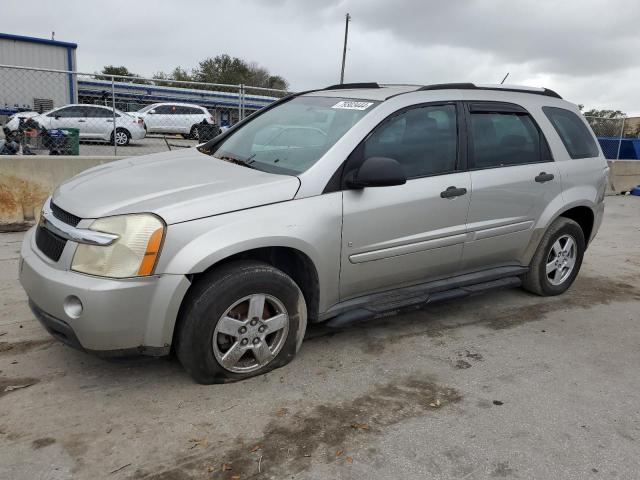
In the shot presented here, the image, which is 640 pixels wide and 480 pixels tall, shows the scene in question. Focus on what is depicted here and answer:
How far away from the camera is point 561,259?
5.00 metres

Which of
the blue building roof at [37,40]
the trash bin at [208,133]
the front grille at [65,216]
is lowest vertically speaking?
the front grille at [65,216]

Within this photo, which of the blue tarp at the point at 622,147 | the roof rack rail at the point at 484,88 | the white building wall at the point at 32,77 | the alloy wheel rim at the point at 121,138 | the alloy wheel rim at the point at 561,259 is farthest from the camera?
the blue tarp at the point at 622,147

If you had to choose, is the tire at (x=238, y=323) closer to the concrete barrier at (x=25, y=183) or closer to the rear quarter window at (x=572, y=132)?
the rear quarter window at (x=572, y=132)

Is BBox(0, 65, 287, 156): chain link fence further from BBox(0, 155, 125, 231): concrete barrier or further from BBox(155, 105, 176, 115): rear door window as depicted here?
BBox(0, 155, 125, 231): concrete barrier

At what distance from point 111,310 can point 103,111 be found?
1396cm

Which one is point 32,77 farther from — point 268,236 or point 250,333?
point 250,333

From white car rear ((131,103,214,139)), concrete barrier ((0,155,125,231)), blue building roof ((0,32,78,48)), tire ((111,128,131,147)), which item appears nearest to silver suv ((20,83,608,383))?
concrete barrier ((0,155,125,231))

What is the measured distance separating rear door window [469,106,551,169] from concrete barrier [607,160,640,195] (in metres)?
9.33

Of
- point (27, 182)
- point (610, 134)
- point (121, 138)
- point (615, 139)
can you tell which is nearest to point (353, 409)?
point (27, 182)

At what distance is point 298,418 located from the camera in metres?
2.94

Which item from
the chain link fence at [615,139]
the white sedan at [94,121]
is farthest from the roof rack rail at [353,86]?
the chain link fence at [615,139]

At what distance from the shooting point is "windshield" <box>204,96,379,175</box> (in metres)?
3.60

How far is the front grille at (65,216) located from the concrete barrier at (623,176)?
12.5m

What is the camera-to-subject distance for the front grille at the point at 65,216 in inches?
118
